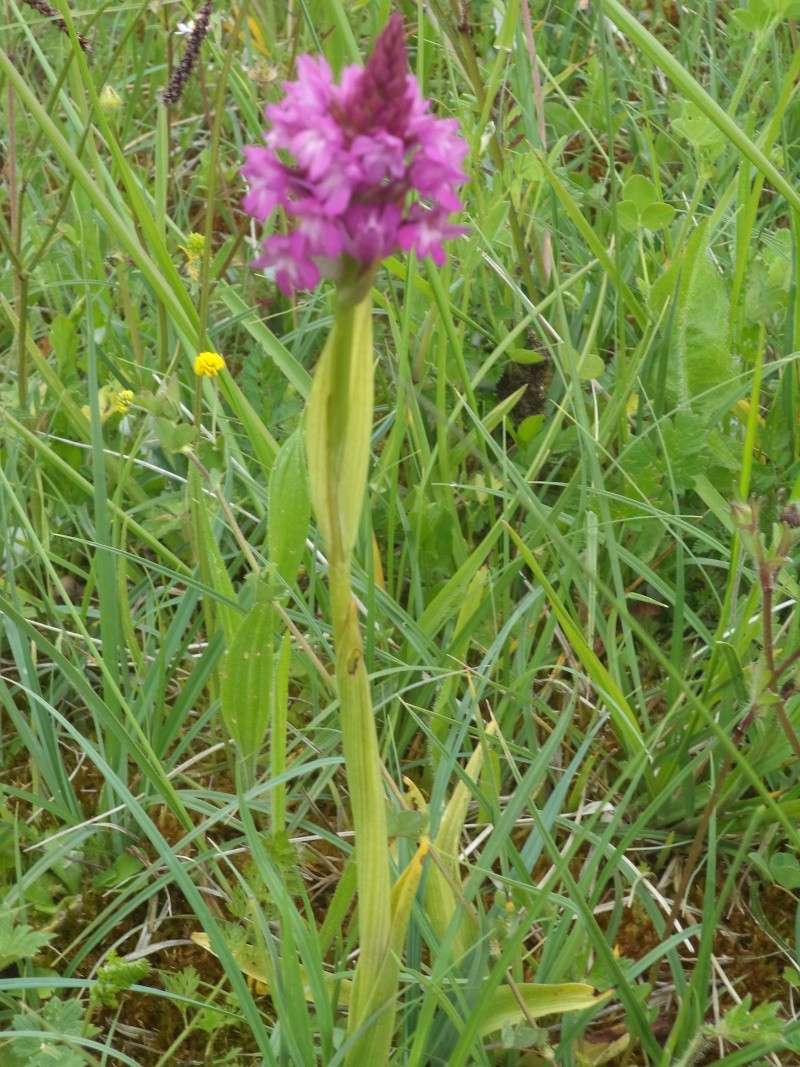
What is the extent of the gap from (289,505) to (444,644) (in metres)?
0.34

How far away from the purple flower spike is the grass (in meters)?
0.16

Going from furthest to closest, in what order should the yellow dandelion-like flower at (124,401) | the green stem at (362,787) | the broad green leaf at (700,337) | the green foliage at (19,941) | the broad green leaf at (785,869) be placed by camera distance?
the broad green leaf at (700,337), the yellow dandelion-like flower at (124,401), the broad green leaf at (785,869), the green foliage at (19,941), the green stem at (362,787)

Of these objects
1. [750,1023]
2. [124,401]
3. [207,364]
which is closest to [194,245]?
[124,401]

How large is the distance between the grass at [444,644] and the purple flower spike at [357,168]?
160mm

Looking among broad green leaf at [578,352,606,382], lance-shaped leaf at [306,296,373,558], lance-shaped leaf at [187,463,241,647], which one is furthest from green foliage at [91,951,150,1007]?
broad green leaf at [578,352,606,382]

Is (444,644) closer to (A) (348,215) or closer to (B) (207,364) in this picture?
(B) (207,364)

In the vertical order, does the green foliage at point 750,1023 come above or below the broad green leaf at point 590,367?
below

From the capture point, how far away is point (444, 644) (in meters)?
1.39

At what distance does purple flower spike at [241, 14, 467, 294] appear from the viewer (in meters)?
0.63

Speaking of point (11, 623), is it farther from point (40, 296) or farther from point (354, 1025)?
point (40, 296)

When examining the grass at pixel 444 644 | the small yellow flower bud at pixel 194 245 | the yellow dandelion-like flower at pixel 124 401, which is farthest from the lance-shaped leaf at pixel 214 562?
the small yellow flower bud at pixel 194 245

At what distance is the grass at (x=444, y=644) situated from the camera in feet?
3.46

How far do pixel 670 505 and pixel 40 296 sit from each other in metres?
1.19

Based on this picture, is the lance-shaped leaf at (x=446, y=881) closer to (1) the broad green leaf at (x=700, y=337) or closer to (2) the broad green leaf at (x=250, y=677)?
(2) the broad green leaf at (x=250, y=677)
